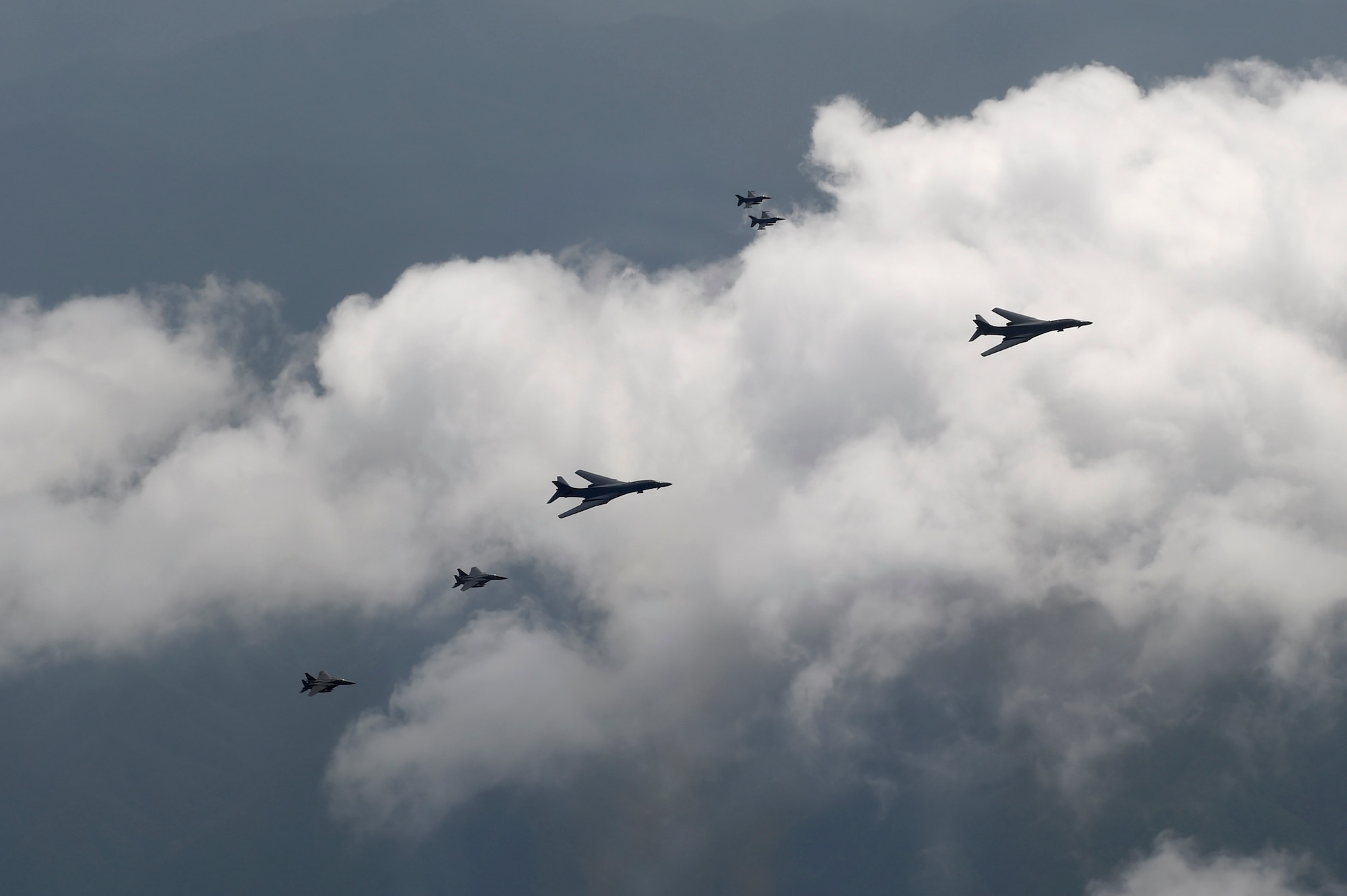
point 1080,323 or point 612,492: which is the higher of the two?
point 1080,323

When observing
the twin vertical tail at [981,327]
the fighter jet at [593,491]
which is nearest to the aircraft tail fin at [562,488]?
the fighter jet at [593,491]

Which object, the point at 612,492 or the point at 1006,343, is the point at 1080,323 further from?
the point at 612,492

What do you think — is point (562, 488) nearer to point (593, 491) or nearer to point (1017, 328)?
point (593, 491)

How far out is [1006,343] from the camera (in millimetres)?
178000

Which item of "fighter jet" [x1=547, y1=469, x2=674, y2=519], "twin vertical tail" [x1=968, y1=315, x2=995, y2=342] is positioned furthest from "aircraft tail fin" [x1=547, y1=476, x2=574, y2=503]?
"twin vertical tail" [x1=968, y1=315, x2=995, y2=342]

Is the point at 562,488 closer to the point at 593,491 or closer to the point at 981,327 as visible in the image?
the point at 593,491

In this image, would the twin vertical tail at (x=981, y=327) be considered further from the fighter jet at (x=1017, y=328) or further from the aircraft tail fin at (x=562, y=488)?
the aircraft tail fin at (x=562, y=488)

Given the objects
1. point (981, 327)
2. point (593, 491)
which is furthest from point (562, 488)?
point (981, 327)

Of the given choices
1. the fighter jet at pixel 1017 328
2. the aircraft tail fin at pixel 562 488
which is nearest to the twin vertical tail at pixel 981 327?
the fighter jet at pixel 1017 328

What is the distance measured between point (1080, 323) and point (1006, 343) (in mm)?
17023

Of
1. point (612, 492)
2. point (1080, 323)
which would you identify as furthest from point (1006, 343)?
point (612, 492)

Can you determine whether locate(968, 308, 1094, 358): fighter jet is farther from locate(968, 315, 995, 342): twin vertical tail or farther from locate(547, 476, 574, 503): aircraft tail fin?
locate(547, 476, 574, 503): aircraft tail fin

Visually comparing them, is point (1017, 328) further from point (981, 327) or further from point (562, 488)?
point (562, 488)

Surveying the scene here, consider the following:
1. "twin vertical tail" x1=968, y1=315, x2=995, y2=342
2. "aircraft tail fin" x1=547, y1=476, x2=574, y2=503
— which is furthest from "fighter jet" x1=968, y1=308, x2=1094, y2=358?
"aircraft tail fin" x1=547, y1=476, x2=574, y2=503
